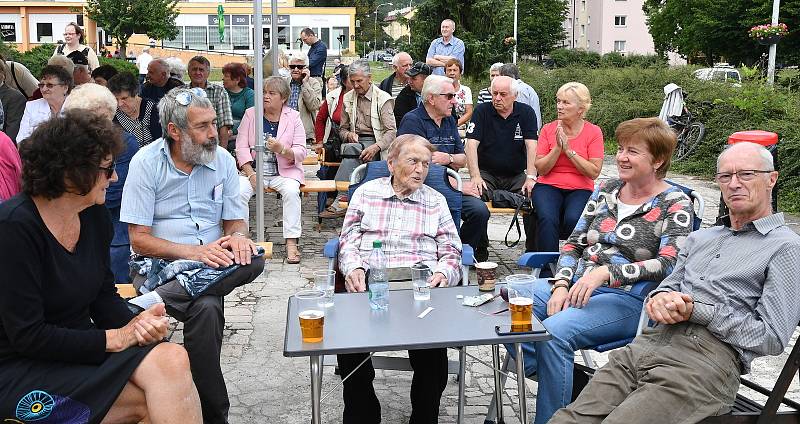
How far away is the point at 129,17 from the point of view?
51969mm

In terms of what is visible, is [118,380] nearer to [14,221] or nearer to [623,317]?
[14,221]

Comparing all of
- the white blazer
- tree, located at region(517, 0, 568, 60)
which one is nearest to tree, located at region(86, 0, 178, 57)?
tree, located at region(517, 0, 568, 60)

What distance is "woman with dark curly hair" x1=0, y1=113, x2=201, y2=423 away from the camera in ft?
8.95

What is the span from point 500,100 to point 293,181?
196 cm

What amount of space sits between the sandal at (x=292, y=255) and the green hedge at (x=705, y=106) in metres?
6.07

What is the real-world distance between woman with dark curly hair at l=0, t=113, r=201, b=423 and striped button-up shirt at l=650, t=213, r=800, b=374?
1.91 meters

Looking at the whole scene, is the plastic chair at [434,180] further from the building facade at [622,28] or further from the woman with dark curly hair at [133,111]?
the building facade at [622,28]

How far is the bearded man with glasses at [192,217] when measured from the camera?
12.7 ft

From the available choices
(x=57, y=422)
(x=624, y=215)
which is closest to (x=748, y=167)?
(x=624, y=215)

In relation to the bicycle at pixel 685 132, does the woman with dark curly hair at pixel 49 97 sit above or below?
above

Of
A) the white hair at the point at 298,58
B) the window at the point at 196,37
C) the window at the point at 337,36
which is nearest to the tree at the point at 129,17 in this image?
the window at the point at 337,36

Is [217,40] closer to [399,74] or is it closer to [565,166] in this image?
[399,74]

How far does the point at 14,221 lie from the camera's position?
9.04 ft

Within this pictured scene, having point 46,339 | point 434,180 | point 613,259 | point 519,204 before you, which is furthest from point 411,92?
point 46,339
